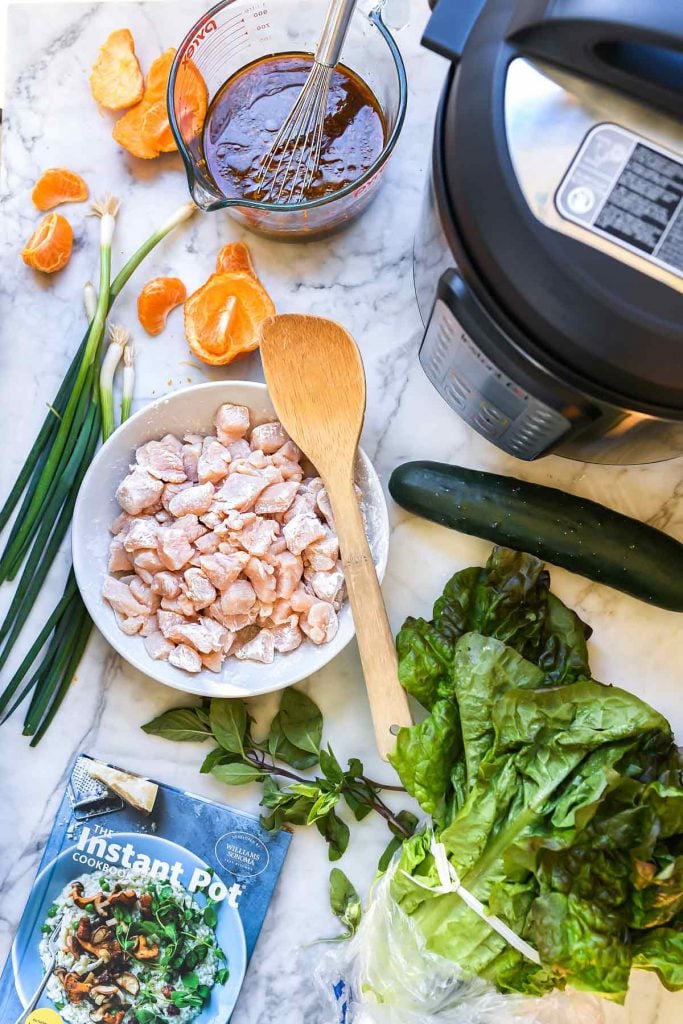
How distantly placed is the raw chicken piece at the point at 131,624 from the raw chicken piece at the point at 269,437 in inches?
10.1

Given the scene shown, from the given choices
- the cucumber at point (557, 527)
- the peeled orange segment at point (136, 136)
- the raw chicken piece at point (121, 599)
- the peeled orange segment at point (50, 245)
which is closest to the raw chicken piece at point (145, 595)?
the raw chicken piece at point (121, 599)

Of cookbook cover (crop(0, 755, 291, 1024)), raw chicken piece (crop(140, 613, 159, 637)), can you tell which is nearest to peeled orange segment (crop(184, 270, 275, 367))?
raw chicken piece (crop(140, 613, 159, 637))

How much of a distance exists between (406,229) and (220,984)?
99 cm

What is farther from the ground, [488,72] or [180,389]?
[488,72]

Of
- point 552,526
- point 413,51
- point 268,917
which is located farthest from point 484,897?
point 413,51

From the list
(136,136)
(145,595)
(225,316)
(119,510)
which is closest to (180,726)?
(145,595)

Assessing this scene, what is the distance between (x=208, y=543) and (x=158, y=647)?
0.45 feet

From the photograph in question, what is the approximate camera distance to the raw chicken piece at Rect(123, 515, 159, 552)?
1.08m

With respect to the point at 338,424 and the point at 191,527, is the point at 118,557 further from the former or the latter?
the point at 338,424

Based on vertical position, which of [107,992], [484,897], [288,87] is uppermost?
[288,87]

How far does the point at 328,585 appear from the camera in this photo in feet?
3.55

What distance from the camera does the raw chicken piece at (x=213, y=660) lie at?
107cm

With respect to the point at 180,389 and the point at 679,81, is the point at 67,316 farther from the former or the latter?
the point at 679,81

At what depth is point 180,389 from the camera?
3.72 ft
